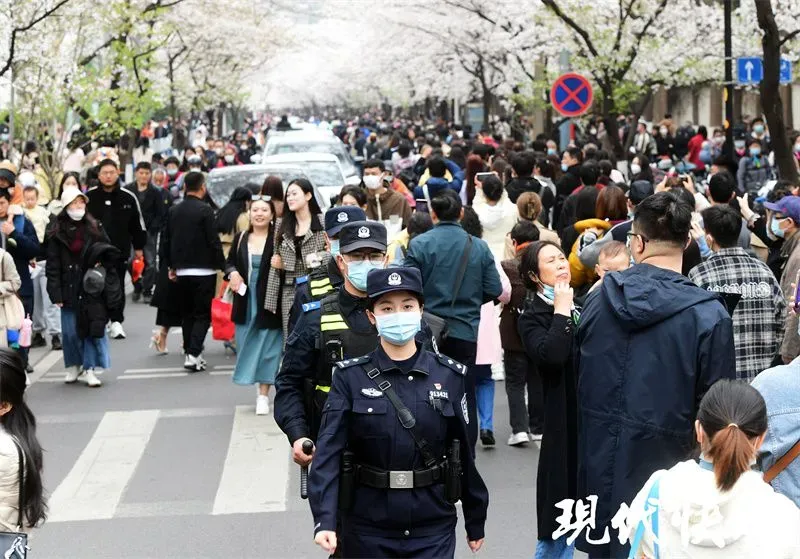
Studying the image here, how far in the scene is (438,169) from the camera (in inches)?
629

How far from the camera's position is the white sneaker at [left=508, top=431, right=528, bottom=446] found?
409 inches

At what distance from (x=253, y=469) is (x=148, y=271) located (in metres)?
9.71

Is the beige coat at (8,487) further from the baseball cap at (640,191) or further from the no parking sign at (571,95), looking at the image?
the no parking sign at (571,95)

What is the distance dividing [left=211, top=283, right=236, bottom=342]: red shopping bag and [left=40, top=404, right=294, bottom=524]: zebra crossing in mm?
982

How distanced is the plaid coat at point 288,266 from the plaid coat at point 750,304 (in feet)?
11.6

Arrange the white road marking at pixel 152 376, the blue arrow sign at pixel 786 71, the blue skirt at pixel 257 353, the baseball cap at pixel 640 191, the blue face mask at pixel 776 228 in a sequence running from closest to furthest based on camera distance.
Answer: the blue face mask at pixel 776 228
the baseball cap at pixel 640 191
the blue skirt at pixel 257 353
the white road marking at pixel 152 376
the blue arrow sign at pixel 786 71

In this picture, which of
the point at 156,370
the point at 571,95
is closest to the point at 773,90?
the point at 571,95

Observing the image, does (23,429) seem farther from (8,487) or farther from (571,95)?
(571,95)

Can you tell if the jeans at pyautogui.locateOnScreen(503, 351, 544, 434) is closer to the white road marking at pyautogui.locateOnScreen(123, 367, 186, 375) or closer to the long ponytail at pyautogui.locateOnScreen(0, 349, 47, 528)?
the white road marking at pyautogui.locateOnScreen(123, 367, 186, 375)

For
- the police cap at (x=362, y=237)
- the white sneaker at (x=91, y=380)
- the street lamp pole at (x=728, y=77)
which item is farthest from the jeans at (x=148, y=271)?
the police cap at (x=362, y=237)

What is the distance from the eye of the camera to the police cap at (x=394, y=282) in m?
5.29

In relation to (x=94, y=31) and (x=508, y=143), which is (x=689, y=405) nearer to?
(x=508, y=143)

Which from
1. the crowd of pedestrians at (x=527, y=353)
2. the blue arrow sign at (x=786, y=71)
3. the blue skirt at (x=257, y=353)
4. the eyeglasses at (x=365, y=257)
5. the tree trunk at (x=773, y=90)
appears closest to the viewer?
the crowd of pedestrians at (x=527, y=353)

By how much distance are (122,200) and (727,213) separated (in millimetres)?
9675
